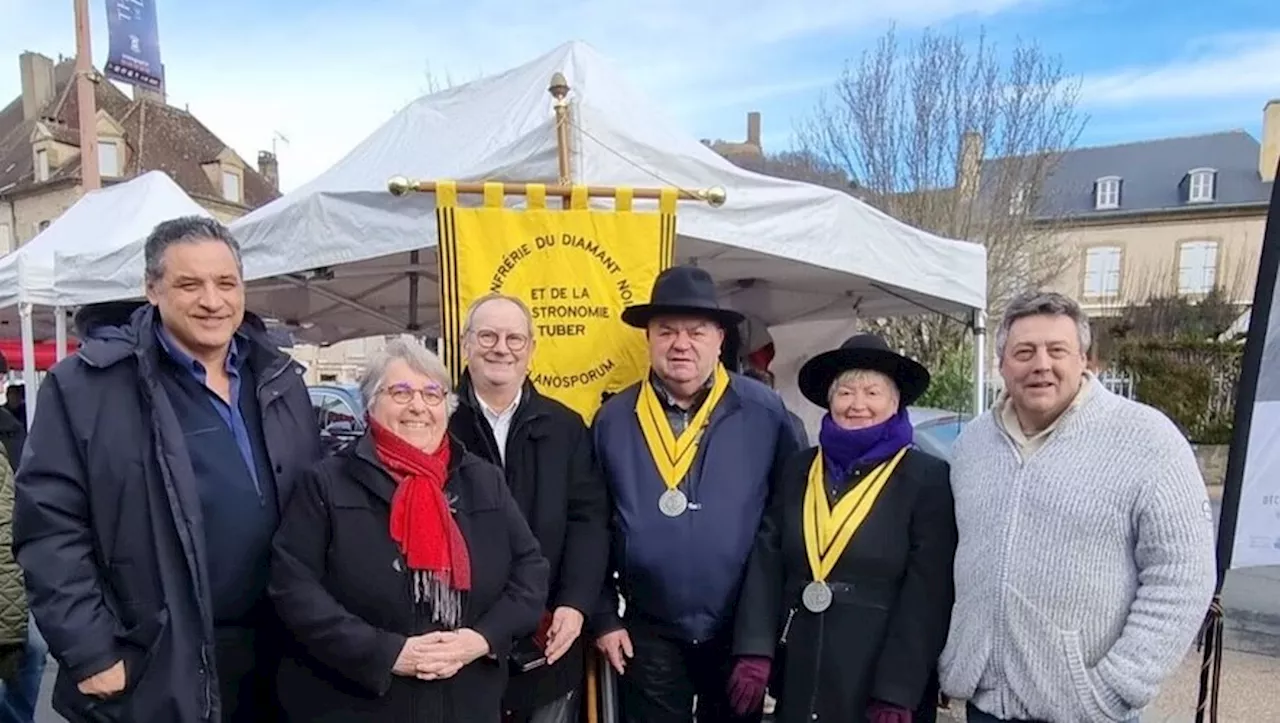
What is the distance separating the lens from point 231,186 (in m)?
28.2

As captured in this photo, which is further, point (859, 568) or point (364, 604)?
point (859, 568)

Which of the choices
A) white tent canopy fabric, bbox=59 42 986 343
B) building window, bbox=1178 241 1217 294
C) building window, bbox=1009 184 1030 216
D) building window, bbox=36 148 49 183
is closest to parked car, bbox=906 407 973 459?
white tent canopy fabric, bbox=59 42 986 343

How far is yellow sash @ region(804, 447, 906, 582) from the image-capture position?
2.27m

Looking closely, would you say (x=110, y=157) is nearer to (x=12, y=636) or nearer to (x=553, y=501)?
(x=12, y=636)

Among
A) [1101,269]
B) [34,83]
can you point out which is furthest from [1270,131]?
[34,83]

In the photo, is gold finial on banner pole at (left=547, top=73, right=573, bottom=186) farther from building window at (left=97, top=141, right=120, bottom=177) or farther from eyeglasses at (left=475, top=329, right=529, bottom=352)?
building window at (left=97, top=141, right=120, bottom=177)

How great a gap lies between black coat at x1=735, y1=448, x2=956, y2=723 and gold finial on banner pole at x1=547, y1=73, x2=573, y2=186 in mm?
1626

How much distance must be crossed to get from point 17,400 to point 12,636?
14.8ft

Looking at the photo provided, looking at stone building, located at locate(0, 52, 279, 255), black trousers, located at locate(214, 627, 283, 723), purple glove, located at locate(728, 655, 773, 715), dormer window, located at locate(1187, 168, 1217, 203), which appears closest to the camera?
black trousers, located at locate(214, 627, 283, 723)

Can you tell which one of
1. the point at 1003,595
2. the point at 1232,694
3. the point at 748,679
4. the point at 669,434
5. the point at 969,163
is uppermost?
the point at 969,163

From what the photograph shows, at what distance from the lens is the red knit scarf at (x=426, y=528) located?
6.44 ft

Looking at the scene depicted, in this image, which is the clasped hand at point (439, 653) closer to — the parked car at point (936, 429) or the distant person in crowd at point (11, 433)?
the distant person in crowd at point (11, 433)

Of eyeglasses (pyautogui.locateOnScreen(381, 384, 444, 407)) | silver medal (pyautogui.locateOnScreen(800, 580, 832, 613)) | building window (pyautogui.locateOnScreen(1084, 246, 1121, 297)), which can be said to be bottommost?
silver medal (pyautogui.locateOnScreen(800, 580, 832, 613))

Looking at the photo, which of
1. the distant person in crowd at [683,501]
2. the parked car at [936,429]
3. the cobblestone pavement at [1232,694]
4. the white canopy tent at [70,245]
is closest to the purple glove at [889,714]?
the distant person in crowd at [683,501]
